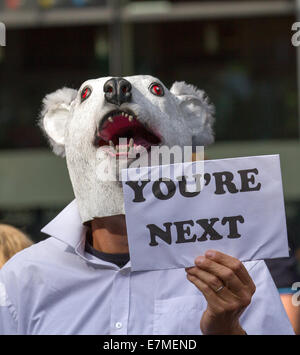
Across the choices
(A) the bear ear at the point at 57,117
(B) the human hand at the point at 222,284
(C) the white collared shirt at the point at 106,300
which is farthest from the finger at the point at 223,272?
(A) the bear ear at the point at 57,117

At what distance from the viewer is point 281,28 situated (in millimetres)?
7160

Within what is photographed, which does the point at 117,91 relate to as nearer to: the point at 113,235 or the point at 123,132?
the point at 123,132

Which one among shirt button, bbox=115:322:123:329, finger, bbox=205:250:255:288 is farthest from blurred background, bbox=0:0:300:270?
finger, bbox=205:250:255:288

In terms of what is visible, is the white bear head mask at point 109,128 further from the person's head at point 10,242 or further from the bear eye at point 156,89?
the person's head at point 10,242

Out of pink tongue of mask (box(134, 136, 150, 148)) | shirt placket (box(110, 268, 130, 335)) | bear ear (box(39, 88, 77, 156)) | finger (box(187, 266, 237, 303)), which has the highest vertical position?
bear ear (box(39, 88, 77, 156))

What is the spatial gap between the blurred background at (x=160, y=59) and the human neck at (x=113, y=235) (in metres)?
4.95

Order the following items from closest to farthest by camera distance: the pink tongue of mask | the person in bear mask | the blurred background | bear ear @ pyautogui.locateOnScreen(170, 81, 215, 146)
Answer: the person in bear mask, the pink tongue of mask, bear ear @ pyautogui.locateOnScreen(170, 81, 215, 146), the blurred background

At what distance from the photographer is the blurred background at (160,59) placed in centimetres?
712

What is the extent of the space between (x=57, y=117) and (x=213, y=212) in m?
0.73

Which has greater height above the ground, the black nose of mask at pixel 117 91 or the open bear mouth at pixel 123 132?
the black nose of mask at pixel 117 91

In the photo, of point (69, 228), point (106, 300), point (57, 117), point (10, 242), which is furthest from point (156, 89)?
point (10, 242)

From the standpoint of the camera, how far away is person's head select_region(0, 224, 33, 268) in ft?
8.98

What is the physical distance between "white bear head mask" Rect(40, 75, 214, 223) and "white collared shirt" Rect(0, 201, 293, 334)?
0.53 feet

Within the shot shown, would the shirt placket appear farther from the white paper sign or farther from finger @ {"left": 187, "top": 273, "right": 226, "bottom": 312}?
finger @ {"left": 187, "top": 273, "right": 226, "bottom": 312}
